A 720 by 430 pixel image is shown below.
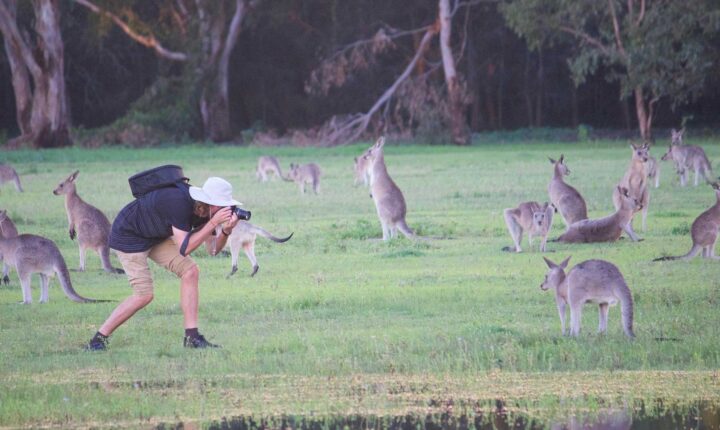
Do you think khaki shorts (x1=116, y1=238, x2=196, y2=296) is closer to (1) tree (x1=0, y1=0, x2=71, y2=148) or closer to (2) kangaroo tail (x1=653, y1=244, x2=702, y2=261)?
(2) kangaroo tail (x1=653, y1=244, x2=702, y2=261)

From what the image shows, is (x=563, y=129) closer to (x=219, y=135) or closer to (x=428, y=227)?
(x=219, y=135)

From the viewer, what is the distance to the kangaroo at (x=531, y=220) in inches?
549

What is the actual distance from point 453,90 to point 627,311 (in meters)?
31.6

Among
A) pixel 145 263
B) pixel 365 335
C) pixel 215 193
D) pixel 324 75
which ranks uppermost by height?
pixel 324 75

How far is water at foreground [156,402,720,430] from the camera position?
6.95 metres

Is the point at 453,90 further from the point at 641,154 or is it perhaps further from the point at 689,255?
the point at 689,255

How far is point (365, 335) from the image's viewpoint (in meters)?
9.69

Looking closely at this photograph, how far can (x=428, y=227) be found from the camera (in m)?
17.2

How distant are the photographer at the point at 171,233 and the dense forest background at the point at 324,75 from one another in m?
31.0

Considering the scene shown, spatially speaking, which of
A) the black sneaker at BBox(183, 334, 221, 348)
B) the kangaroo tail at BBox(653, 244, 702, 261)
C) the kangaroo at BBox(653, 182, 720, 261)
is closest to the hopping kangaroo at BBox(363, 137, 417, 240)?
the kangaroo tail at BBox(653, 244, 702, 261)

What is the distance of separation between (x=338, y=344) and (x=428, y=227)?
801cm

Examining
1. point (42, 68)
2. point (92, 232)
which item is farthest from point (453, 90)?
point (92, 232)

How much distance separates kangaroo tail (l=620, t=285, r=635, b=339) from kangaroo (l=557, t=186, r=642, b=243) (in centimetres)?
590

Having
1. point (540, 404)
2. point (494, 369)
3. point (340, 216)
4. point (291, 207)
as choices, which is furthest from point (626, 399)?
point (291, 207)
